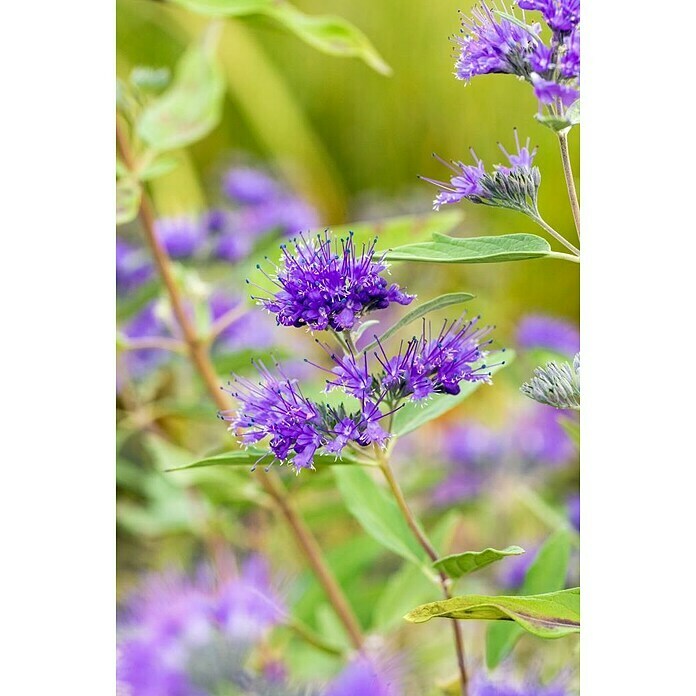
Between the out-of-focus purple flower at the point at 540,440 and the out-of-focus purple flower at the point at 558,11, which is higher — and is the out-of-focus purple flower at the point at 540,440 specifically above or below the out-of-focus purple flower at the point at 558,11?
below

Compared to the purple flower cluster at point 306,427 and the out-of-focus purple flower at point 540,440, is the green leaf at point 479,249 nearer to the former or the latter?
the purple flower cluster at point 306,427

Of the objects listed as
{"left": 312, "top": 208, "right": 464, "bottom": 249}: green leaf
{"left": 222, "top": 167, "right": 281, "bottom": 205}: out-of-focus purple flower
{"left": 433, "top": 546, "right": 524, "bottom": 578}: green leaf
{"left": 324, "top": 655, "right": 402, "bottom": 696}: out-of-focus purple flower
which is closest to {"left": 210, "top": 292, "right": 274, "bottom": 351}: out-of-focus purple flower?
{"left": 222, "top": 167, "right": 281, "bottom": 205}: out-of-focus purple flower

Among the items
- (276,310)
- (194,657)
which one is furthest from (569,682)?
(276,310)

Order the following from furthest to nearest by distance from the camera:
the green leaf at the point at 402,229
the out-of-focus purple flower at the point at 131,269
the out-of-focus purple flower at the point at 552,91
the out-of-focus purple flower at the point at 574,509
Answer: the out-of-focus purple flower at the point at 131,269, the out-of-focus purple flower at the point at 574,509, the green leaf at the point at 402,229, the out-of-focus purple flower at the point at 552,91

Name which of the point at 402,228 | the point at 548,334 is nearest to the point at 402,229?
the point at 402,228

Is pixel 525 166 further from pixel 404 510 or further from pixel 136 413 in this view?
pixel 136 413

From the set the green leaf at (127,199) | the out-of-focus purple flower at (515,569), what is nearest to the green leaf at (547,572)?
the out-of-focus purple flower at (515,569)

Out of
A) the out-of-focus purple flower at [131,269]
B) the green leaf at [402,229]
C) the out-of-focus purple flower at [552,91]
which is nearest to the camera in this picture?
the out-of-focus purple flower at [552,91]
